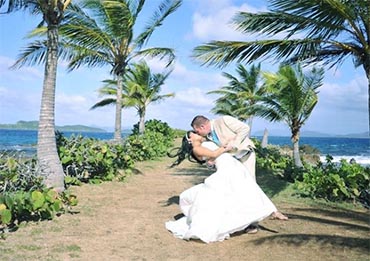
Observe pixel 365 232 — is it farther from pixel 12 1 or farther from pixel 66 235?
pixel 12 1

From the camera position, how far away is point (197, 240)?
17.8 ft

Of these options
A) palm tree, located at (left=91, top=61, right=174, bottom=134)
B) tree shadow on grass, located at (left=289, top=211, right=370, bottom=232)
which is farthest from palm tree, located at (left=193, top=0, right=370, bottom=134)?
palm tree, located at (left=91, top=61, right=174, bottom=134)

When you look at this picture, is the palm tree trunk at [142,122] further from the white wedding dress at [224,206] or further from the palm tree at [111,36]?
the white wedding dress at [224,206]

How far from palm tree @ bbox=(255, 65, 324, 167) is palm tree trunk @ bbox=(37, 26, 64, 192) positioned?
6885 millimetres

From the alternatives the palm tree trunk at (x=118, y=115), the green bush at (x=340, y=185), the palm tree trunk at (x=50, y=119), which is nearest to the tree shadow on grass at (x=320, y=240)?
the green bush at (x=340, y=185)

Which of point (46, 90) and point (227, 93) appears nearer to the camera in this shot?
point (46, 90)

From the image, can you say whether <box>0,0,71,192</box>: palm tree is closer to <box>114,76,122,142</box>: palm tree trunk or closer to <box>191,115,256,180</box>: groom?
<box>191,115,256,180</box>: groom

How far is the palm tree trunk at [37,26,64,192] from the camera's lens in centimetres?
795

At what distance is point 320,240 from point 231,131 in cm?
178

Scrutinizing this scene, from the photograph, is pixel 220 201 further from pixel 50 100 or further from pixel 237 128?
pixel 50 100

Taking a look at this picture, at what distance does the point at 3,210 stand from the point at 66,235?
33.3 inches

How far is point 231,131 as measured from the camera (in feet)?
19.1

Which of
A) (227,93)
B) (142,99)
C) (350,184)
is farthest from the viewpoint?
(227,93)

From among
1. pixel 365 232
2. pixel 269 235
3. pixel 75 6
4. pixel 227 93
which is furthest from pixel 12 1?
pixel 227 93
